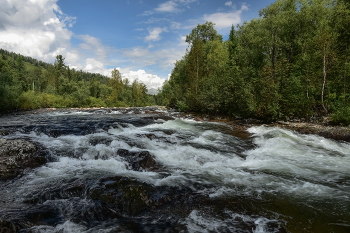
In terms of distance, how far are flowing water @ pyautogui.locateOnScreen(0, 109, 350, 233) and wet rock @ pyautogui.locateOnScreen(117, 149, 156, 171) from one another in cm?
19

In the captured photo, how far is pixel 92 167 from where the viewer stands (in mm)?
7723

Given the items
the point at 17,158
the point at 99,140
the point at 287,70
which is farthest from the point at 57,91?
the point at 287,70

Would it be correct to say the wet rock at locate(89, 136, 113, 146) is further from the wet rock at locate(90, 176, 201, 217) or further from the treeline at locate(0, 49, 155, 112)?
the treeline at locate(0, 49, 155, 112)

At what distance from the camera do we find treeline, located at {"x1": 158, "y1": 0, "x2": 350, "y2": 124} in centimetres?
1800

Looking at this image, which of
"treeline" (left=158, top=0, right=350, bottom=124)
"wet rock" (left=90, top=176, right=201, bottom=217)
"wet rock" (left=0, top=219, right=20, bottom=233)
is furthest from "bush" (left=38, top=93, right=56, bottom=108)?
"wet rock" (left=0, top=219, right=20, bottom=233)

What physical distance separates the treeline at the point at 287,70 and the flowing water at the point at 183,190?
952 cm

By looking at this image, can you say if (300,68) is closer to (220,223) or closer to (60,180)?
(220,223)

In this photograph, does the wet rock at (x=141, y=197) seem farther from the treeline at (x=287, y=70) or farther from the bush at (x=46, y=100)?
the bush at (x=46, y=100)

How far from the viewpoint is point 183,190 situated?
6066 millimetres

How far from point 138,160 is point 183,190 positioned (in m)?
2.86

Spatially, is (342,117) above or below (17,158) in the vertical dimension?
above

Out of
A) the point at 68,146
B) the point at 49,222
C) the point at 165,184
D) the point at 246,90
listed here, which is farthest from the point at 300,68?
the point at 49,222

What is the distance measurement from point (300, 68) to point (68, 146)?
23910 mm

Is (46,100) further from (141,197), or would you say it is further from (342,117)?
(342,117)
